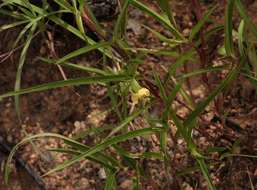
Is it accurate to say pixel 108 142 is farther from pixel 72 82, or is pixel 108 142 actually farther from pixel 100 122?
pixel 100 122

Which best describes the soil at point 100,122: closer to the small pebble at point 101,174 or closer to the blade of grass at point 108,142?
the small pebble at point 101,174

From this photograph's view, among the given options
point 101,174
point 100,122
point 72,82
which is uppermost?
point 72,82

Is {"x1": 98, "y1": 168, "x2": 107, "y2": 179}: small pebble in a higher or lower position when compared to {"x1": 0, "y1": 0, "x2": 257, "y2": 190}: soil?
lower

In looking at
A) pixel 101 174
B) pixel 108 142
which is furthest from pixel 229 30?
pixel 101 174

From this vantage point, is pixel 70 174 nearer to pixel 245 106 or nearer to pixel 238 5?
pixel 245 106

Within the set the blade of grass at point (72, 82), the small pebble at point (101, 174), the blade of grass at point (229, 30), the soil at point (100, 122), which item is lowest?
the small pebble at point (101, 174)

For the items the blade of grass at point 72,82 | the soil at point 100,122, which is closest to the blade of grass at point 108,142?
the blade of grass at point 72,82

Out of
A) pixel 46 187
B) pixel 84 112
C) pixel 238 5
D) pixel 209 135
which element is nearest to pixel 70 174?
pixel 46 187

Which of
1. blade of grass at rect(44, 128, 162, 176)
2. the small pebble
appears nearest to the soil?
the small pebble

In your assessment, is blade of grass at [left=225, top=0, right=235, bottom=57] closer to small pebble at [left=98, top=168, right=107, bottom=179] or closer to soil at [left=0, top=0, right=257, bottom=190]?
soil at [left=0, top=0, right=257, bottom=190]
